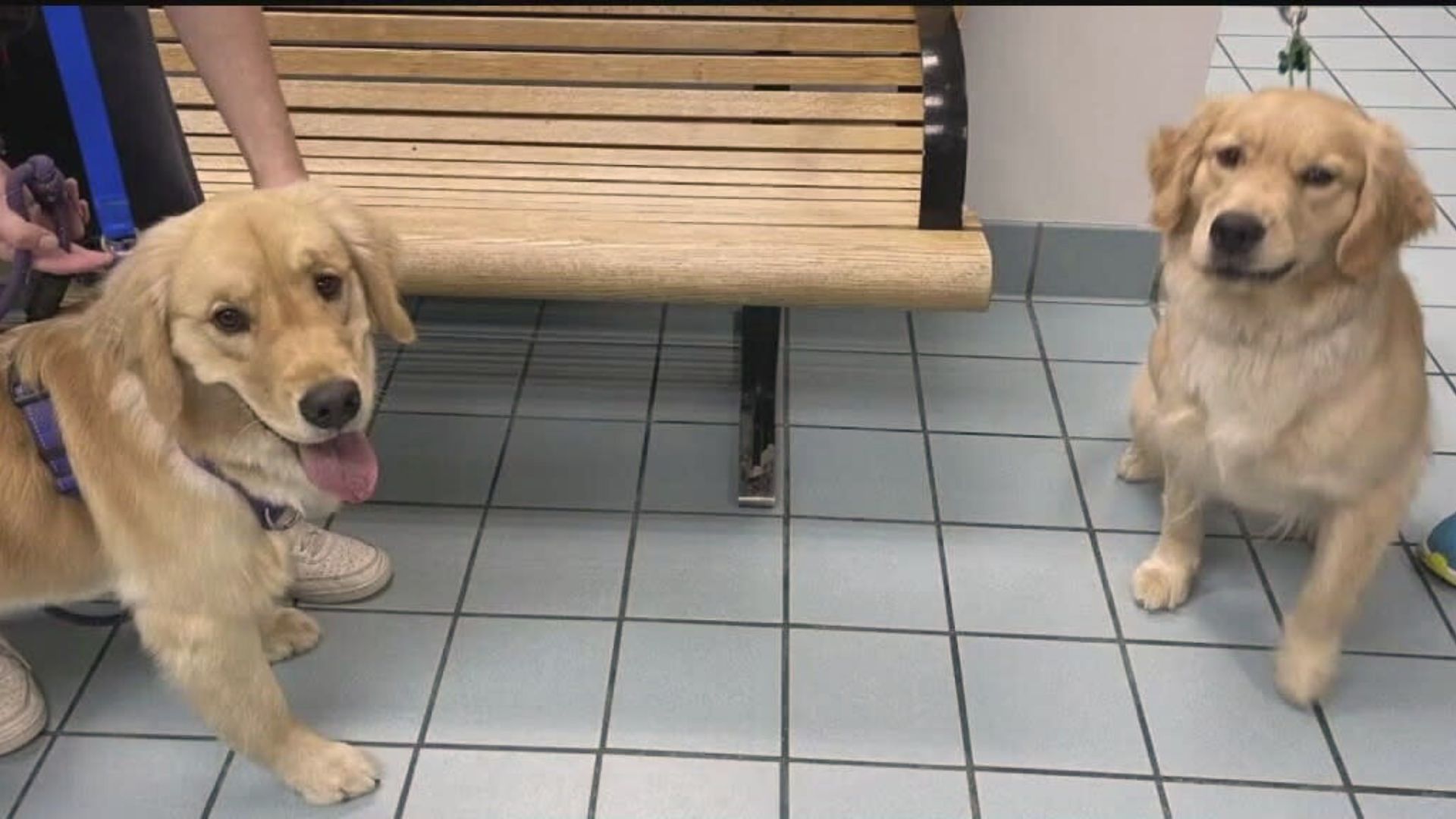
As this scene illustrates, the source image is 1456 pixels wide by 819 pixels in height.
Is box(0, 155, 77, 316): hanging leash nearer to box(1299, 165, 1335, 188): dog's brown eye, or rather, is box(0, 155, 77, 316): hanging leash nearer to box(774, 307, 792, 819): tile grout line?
box(774, 307, 792, 819): tile grout line

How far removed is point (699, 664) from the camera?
6.91 feet

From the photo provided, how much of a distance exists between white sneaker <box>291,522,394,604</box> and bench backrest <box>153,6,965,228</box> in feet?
2.18

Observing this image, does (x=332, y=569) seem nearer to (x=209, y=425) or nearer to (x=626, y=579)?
(x=626, y=579)

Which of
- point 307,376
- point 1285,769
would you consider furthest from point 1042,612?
point 307,376

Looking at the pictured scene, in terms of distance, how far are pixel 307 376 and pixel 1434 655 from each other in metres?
1.92

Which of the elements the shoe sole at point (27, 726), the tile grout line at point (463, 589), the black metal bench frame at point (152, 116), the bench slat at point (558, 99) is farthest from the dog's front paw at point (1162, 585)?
the shoe sole at point (27, 726)

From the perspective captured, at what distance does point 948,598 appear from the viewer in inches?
88.5

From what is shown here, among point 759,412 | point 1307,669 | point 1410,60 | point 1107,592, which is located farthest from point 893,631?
point 1410,60

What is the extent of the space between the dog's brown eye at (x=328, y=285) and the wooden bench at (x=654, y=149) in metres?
0.42

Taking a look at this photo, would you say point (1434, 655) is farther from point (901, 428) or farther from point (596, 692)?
point (596, 692)

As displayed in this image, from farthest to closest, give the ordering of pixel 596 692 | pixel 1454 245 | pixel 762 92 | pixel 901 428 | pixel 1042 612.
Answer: pixel 1454 245
pixel 901 428
pixel 762 92
pixel 1042 612
pixel 596 692

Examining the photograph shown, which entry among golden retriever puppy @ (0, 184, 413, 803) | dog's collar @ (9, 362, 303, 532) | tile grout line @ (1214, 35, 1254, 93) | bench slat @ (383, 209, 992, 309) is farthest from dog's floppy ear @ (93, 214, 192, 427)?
tile grout line @ (1214, 35, 1254, 93)

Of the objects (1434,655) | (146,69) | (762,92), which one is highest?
(146,69)

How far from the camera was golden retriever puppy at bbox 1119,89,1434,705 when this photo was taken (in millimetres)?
1729
